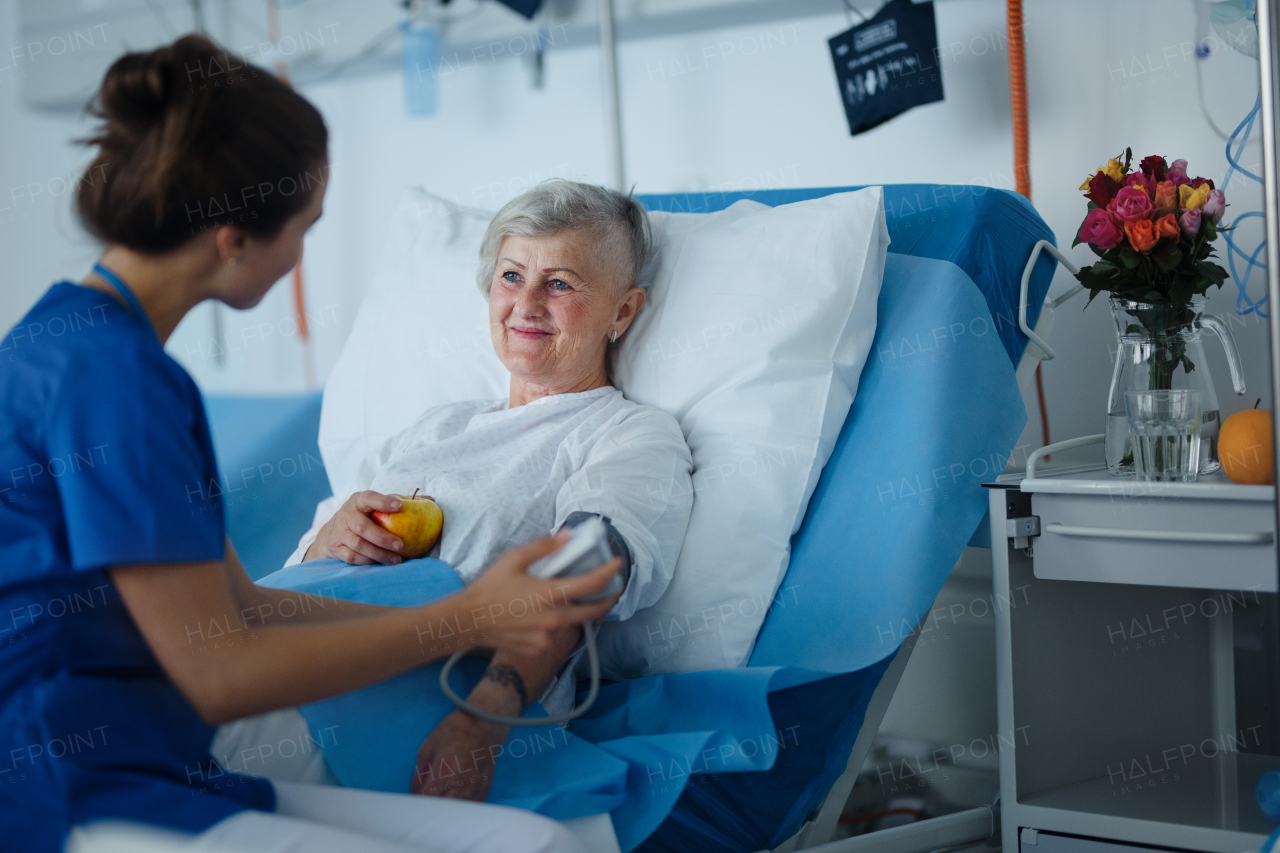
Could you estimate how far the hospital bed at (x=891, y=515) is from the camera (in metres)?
1.15

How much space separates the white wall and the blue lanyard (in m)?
0.06

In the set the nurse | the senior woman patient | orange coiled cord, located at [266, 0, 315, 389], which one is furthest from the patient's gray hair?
orange coiled cord, located at [266, 0, 315, 389]

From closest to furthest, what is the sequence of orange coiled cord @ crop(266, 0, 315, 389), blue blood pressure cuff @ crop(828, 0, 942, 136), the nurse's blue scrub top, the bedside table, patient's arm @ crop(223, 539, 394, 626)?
the nurse's blue scrub top
patient's arm @ crop(223, 539, 394, 626)
the bedside table
blue blood pressure cuff @ crop(828, 0, 942, 136)
orange coiled cord @ crop(266, 0, 315, 389)

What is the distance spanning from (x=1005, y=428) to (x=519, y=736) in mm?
769

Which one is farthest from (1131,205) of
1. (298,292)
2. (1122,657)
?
(298,292)

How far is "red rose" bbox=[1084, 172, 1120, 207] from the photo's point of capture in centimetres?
136

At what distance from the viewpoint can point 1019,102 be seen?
177cm

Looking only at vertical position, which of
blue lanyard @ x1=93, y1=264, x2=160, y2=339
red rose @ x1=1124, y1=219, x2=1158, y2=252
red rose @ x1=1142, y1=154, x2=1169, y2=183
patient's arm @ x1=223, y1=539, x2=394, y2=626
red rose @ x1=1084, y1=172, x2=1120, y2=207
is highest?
red rose @ x1=1142, y1=154, x2=1169, y2=183

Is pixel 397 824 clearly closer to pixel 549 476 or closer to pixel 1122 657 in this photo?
pixel 549 476

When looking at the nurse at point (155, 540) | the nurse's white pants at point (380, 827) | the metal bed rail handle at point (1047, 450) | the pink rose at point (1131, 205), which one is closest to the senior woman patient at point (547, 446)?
the nurse's white pants at point (380, 827)

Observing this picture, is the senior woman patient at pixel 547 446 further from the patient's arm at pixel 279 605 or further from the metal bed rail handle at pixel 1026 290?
the metal bed rail handle at pixel 1026 290

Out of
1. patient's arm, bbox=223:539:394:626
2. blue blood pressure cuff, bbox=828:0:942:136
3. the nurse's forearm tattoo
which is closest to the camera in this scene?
patient's arm, bbox=223:539:394:626

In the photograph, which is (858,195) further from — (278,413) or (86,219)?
(278,413)

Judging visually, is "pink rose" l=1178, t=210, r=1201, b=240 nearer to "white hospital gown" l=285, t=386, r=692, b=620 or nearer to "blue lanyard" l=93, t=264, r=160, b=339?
"white hospital gown" l=285, t=386, r=692, b=620
